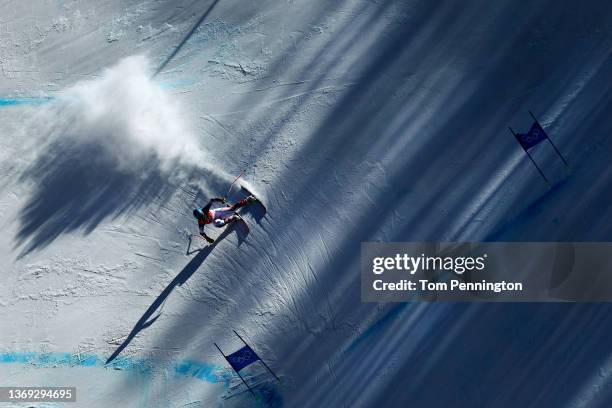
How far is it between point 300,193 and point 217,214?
4.06 ft

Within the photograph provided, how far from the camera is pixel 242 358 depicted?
8.52 meters

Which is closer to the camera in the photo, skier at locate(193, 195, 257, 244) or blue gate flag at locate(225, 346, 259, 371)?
skier at locate(193, 195, 257, 244)

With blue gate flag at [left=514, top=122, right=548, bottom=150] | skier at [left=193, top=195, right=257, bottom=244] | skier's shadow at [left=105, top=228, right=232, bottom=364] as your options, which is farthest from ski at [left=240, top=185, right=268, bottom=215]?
blue gate flag at [left=514, top=122, right=548, bottom=150]

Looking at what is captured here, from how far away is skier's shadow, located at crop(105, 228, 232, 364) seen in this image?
8.70 m

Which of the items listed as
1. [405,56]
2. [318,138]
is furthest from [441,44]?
[318,138]

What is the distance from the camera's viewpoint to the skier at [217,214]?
8219 mm

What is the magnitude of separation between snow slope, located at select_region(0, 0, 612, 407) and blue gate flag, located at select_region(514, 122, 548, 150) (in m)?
0.19

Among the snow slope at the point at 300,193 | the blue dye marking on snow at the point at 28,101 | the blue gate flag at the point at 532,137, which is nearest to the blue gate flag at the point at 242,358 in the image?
the snow slope at the point at 300,193

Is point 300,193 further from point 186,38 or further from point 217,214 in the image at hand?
point 186,38

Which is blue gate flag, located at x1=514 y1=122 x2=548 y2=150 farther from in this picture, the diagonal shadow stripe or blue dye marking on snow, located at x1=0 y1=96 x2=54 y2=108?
blue dye marking on snow, located at x1=0 y1=96 x2=54 y2=108

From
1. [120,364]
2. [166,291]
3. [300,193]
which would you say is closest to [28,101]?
[166,291]

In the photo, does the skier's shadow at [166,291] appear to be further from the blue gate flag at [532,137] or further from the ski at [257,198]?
the blue gate flag at [532,137]

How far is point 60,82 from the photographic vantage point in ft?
30.0

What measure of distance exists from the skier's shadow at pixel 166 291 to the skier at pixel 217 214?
19 centimetres
